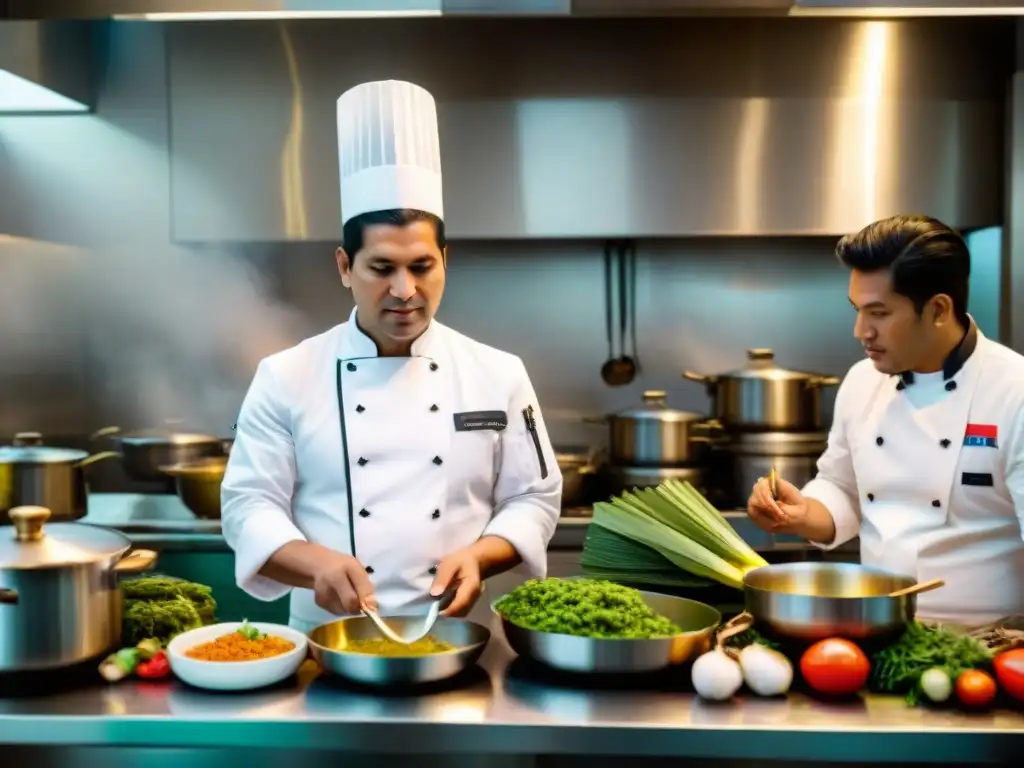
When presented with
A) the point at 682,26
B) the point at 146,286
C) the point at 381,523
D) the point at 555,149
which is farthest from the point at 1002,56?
the point at 146,286

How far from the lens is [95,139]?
4.17 meters

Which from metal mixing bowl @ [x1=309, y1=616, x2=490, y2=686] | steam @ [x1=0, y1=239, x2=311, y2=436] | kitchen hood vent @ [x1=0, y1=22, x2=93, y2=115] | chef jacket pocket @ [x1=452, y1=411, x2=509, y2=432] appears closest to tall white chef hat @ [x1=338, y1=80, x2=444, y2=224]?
chef jacket pocket @ [x1=452, y1=411, x2=509, y2=432]

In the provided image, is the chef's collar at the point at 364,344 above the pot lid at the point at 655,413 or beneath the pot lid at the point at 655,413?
above

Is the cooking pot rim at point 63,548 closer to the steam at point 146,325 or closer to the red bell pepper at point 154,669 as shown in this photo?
the red bell pepper at point 154,669

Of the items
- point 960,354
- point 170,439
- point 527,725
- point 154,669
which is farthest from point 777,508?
point 170,439

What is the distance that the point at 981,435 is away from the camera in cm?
216

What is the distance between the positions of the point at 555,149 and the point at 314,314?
1157mm

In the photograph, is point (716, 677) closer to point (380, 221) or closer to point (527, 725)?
point (527, 725)

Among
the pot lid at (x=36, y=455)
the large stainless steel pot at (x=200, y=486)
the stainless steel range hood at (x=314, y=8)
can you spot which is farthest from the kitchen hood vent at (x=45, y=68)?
the large stainless steel pot at (x=200, y=486)

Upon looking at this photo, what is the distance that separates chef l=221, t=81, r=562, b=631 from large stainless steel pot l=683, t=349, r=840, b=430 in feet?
4.95

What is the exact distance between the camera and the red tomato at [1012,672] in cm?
153

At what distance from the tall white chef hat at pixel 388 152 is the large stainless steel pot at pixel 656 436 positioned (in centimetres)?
156

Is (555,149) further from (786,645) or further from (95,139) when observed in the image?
(786,645)

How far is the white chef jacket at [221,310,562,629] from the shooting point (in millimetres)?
2197
